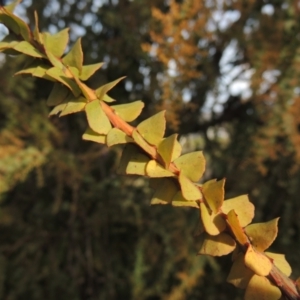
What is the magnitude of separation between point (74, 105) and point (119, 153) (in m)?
0.43

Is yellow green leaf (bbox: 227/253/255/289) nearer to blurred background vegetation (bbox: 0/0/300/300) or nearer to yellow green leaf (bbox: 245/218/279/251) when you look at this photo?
yellow green leaf (bbox: 245/218/279/251)

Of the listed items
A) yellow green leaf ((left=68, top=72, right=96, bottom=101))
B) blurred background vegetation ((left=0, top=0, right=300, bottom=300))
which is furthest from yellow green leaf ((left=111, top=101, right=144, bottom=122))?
blurred background vegetation ((left=0, top=0, right=300, bottom=300))

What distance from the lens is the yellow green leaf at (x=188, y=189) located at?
23 centimetres

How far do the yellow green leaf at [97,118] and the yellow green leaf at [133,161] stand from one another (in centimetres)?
2

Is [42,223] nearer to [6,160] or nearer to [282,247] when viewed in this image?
[6,160]

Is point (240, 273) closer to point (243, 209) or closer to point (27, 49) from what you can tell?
point (243, 209)

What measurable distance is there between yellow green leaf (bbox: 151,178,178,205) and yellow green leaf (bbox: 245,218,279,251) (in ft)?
0.14

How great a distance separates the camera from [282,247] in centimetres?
76

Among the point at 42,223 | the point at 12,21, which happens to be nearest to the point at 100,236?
the point at 42,223

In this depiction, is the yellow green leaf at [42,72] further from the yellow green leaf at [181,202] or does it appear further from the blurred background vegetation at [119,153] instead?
the blurred background vegetation at [119,153]

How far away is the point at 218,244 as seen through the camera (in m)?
0.23

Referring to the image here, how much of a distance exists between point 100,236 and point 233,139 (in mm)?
274

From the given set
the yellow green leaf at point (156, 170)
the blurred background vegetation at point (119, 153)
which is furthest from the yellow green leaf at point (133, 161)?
the blurred background vegetation at point (119, 153)

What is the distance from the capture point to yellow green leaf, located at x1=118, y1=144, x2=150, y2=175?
235mm
